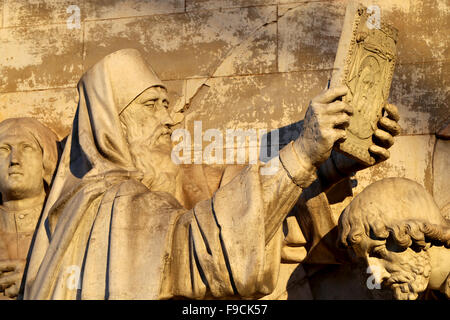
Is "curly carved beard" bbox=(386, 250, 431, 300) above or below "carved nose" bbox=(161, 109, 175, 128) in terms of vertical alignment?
below

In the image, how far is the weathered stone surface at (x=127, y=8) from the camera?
7.87 m

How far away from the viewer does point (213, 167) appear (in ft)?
24.1

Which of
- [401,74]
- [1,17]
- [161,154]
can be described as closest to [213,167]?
[161,154]

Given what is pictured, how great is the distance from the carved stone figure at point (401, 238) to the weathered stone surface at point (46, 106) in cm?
219

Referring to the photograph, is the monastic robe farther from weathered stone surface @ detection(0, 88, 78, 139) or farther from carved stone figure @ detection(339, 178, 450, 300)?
weathered stone surface @ detection(0, 88, 78, 139)

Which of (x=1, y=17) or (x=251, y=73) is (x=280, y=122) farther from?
(x=1, y=17)

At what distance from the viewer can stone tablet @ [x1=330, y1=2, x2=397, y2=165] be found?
629 centimetres

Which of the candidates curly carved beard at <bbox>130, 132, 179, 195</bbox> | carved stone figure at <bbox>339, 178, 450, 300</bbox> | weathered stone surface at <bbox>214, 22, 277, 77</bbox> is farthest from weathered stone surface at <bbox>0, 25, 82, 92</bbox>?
carved stone figure at <bbox>339, 178, 450, 300</bbox>

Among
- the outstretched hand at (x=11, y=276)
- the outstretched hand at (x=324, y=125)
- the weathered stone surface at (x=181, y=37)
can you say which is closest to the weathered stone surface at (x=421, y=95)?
the weathered stone surface at (x=181, y=37)

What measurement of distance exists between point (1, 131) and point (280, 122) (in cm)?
149

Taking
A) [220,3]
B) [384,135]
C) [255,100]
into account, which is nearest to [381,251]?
[384,135]

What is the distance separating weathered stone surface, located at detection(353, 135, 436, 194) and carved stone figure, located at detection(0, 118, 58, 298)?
164cm

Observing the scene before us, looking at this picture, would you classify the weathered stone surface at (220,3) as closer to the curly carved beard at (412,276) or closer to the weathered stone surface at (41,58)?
the weathered stone surface at (41,58)

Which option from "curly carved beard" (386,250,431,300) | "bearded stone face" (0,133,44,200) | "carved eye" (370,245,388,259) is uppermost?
"bearded stone face" (0,133,44,200)
